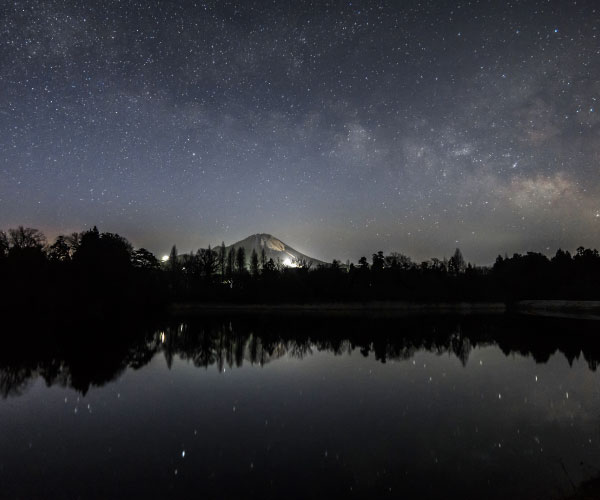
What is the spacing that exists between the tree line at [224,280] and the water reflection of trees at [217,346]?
8.90 meters

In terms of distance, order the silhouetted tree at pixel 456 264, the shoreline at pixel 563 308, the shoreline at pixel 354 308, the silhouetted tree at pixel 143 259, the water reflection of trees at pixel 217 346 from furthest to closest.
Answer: the silhouetted tree at pixel 456 264 → the silhouetted tree at pixel 143 259 → the shoreline at pixel 354 308 → the shoreline at pixel 563 308 → the water reflection of trees at pixel 217 346

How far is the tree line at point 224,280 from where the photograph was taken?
47438 mm

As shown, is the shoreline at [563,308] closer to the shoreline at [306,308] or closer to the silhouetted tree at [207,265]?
the shoreline at [306,308]

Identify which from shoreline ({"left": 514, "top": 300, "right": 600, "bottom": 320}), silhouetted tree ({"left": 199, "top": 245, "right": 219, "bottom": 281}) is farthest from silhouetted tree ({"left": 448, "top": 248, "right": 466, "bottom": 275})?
silhouetted tree ({"left": 199, "top": 245, "right": 219, "bottom": 281})

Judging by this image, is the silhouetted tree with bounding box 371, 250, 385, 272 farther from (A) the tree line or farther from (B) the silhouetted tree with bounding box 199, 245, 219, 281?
(B) the silhouetted tree with bounding box 199, 245, 219, 281

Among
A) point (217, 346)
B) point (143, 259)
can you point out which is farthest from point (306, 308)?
point (217, 346)

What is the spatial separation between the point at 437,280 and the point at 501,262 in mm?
46563

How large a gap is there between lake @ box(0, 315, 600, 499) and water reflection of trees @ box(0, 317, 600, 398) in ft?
0.93

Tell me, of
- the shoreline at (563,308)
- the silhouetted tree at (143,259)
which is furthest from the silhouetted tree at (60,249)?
the shoreline at (563,308)

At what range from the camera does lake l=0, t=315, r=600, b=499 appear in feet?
31.3

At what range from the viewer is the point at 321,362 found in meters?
26.6

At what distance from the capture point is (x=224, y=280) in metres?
103

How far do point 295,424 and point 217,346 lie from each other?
2020cm

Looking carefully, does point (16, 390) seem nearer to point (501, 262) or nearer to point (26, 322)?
point (26, 322)
